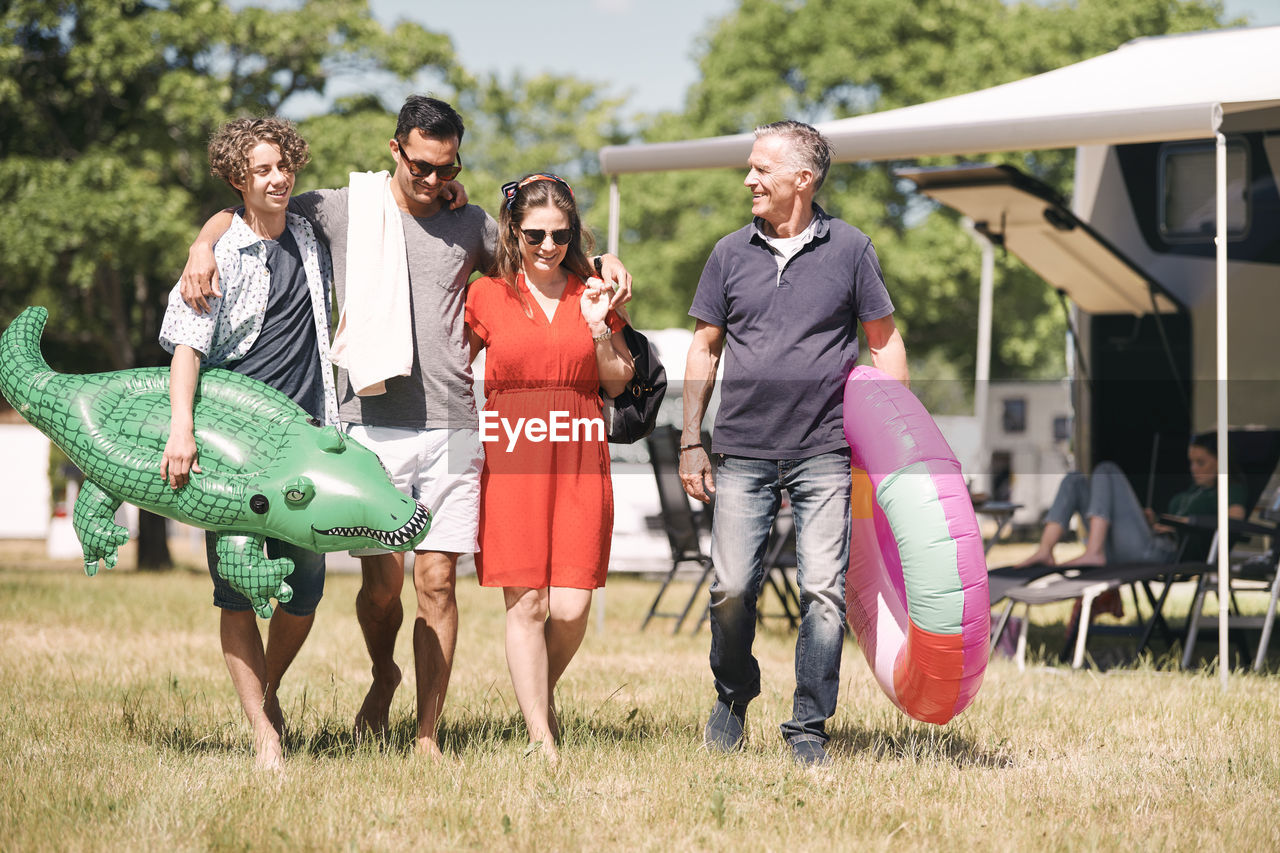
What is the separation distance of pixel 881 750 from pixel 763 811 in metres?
0.97

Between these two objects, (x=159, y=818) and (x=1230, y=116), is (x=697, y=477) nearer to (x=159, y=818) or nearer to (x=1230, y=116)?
(x=159, y=818)

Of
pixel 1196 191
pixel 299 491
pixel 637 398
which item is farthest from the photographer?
pixel 1196 191

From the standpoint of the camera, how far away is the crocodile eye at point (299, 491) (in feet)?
11.6

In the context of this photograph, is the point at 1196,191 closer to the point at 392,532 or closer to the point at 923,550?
the point at 923,550

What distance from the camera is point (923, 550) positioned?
3.77 m

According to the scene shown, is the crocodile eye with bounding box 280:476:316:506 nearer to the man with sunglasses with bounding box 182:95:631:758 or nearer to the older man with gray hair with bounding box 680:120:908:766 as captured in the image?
the man with sunglasses with bounding box 182:95:631:758

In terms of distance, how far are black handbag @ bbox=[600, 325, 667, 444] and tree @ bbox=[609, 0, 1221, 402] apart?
16.9m

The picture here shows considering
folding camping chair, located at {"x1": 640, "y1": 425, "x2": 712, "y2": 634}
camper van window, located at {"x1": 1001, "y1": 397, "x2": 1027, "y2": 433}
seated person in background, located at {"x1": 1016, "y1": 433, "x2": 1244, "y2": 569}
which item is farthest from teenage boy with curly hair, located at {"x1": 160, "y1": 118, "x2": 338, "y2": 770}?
camper van window, located at {"x1": 1001, "y1": 397, "x2": 1027, "y2": 433}

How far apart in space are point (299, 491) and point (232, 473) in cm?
22

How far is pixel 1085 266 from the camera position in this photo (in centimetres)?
897

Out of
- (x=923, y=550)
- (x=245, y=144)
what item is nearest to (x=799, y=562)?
(x=923, y=550)

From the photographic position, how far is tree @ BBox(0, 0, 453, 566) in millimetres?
11930

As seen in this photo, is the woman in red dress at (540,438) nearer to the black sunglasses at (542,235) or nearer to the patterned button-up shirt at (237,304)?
the black sunglasses at (542,235)

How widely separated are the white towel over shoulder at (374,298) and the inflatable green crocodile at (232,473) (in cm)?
24
